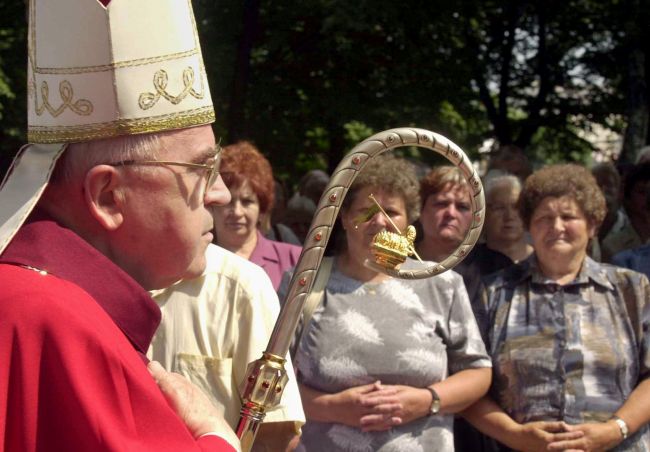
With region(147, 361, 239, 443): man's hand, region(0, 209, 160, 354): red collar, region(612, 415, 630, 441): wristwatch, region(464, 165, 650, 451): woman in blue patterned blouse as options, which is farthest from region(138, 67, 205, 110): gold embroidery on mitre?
region(612, 415, 630, 441): wristwatch

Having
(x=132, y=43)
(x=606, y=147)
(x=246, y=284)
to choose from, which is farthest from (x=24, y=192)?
(x=606, y=147)

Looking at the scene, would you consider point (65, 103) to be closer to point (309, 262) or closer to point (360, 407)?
point (309, 262)

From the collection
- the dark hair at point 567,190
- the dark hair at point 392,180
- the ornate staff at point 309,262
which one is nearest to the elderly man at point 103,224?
the ornate staff at point 309,262

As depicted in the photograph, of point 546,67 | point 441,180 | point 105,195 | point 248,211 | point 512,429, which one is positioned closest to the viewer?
point 105,195

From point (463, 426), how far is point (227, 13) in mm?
5480

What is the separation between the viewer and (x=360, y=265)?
15.8 feet

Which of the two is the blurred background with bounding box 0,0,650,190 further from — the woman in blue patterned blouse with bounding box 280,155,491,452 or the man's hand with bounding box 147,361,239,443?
the man's hand with bounding box 147,361,239,443

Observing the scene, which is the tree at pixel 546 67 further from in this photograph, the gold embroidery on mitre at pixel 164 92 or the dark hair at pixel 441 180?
the gold embroidery on mitre at pixel 164 92

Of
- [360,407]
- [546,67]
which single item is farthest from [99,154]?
[546,67]

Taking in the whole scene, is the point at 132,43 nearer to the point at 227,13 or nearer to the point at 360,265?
the point at 360,265

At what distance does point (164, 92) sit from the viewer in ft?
8.24

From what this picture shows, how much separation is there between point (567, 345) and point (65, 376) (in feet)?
10.4

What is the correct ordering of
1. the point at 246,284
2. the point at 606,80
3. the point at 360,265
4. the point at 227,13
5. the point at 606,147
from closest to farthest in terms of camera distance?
the point at 246,284
the point at 360,265
the point at 227,13
the point at 606,80
the point at 606,147

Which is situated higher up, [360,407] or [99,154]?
[99,154]
